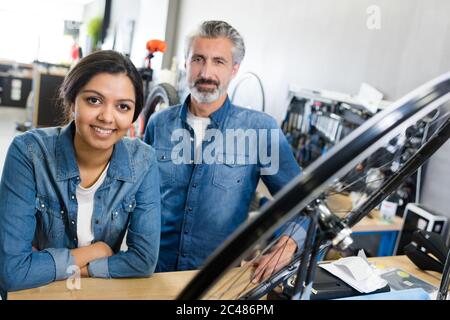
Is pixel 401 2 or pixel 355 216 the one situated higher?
pixel 401 2

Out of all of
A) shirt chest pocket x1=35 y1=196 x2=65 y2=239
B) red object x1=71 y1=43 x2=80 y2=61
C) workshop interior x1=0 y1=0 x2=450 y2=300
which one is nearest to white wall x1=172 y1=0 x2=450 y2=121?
workshop interior x1=0 y1=0 x2=450 y2=300

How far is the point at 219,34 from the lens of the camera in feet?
3.05

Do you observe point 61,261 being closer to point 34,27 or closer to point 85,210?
point 85,210

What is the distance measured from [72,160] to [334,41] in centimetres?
140

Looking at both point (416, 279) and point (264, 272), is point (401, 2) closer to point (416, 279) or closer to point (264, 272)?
point (416, 279)

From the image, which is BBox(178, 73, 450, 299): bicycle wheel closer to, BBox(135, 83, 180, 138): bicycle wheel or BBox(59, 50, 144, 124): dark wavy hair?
BBox(59, 50, 144, 124): dark wavy hair

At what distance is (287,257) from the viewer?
1.71ft

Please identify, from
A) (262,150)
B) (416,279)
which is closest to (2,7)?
(262,150)

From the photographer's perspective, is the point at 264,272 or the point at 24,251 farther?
the point at 24,251

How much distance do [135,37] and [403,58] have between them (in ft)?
3.24

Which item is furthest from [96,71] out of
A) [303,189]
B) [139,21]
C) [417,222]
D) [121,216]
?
[139,21]

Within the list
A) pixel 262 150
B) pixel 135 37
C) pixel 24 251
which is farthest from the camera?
pixel 135 37

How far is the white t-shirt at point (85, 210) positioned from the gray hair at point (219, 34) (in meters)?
0.37

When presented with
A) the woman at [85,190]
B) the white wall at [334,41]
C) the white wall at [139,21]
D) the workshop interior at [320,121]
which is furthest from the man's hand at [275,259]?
the white wall at [334,41]
